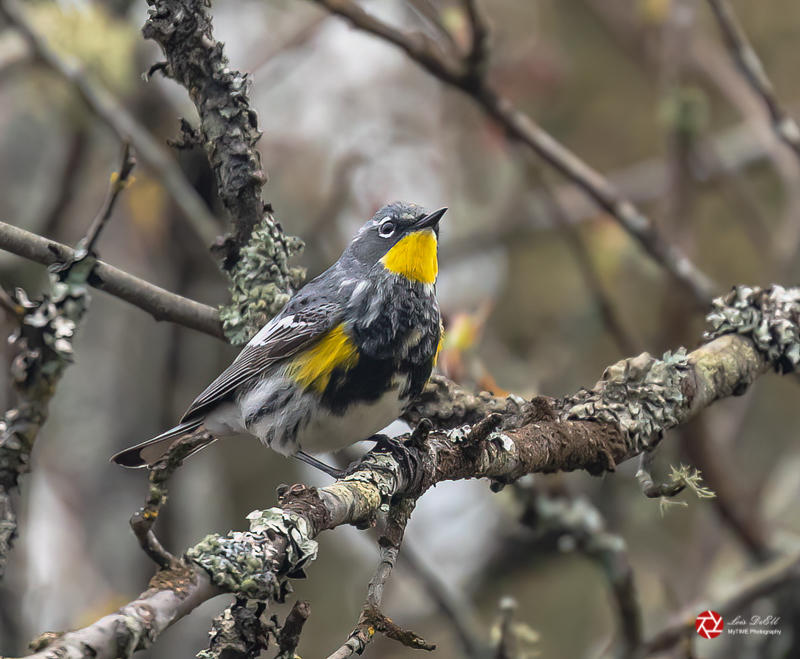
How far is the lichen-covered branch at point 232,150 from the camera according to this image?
3371 millimetres

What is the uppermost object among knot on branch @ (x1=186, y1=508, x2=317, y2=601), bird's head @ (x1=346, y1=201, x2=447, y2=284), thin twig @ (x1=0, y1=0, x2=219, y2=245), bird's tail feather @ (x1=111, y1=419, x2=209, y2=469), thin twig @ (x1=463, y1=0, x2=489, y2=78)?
thin twig @ (x1=0, y1=0, x2=219, y2=245)

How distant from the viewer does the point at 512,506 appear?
18.4 ft

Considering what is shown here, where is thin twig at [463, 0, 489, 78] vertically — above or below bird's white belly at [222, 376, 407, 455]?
above

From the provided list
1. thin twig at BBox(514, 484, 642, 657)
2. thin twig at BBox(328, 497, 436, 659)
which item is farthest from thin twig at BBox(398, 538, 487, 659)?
thin twig at BBox(328, 497, 436, 659)

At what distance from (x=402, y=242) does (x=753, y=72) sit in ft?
7.21

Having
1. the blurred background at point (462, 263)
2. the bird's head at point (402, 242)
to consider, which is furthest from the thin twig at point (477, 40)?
the bird's head at point (402, 242)

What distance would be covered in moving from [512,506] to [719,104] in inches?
262

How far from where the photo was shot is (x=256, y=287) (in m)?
3.95

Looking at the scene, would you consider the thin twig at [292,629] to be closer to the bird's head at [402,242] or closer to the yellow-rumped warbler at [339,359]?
the yellow-rumped warbler at [339,359]

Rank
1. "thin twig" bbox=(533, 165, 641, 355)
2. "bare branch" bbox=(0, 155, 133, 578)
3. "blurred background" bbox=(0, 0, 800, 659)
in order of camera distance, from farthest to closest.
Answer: "blurred background" bbox=(0, 0, 800, 659) → "thin twig" bbox=(533, 165, 641, 355) → "bare branch" bbox=(0, 155, 133, 578)

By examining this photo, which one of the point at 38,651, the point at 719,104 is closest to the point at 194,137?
the point at 38,651

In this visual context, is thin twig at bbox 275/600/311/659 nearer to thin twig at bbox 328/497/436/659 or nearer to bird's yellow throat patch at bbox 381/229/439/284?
thin twig at bbox 328/497/436/659

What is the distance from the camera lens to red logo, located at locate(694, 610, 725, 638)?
4695 millimetres

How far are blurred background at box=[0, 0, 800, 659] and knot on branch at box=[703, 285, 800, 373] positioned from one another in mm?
1420
